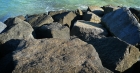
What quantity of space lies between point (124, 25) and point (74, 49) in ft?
8.09

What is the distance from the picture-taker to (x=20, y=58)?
3.66 metres

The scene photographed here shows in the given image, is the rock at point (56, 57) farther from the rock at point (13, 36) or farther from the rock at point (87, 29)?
the rock at point (87, 29)

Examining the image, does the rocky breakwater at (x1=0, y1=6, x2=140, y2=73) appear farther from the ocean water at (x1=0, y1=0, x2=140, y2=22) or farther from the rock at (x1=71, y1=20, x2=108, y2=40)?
the ocean water at (x1=0, y1=0, x2=140, y2=22)

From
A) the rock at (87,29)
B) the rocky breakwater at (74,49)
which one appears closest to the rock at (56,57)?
the rocky breakwater at (74,49)

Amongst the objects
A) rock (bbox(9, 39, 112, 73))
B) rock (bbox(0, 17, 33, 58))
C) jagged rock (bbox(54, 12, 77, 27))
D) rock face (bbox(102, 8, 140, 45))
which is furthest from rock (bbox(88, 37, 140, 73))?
jagged rock (bbox(54, 12, 77, 27))

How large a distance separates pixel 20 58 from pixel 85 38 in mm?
1804

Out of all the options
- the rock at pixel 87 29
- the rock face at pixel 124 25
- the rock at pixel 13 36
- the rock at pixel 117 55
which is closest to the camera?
the rock at pixel 117 55

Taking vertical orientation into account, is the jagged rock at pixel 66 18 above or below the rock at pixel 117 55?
below

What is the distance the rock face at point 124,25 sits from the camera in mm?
5674

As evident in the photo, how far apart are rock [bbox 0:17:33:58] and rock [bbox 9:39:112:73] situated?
731mm

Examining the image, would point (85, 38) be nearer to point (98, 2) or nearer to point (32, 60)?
point (32, 60)

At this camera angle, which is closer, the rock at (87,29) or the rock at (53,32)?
the rock at (53,32)

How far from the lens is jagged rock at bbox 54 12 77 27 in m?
7.17

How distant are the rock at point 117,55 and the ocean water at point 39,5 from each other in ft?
18.1
